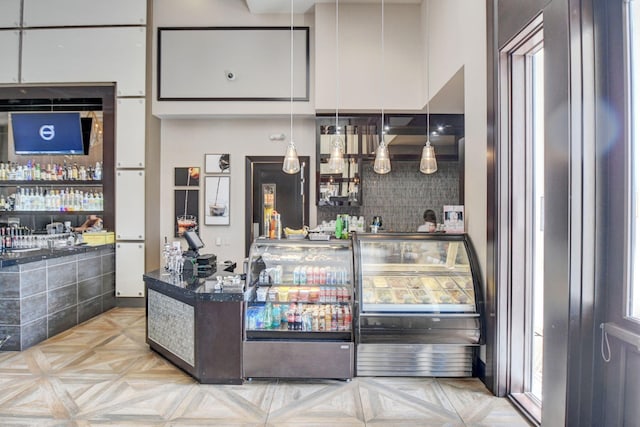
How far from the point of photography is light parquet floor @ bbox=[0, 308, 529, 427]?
7.77 ft

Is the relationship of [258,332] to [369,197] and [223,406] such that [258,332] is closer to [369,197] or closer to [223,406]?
[223,406]

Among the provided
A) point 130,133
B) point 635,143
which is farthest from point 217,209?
point 635,143

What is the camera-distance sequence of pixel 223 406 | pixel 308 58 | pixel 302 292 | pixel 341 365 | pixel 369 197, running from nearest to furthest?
pixel 223 406 < pixel 341 365 < pixel 302 292 < pixel 308 58 < pixel 369 197

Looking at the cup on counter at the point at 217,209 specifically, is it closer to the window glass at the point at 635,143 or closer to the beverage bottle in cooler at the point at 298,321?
the beverage bottle in cooler at the point at 298,321

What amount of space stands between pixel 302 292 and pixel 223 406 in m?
1.06

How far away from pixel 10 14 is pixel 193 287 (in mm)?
5399

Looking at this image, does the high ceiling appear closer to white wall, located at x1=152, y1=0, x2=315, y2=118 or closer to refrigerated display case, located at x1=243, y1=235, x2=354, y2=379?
white wall, located at x1=152, y1=0, x2=315, y2=118

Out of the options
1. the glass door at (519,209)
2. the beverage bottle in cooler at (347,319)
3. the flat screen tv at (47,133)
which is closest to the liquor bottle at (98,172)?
the flat screen tv at (47,133)

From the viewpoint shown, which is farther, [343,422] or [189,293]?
[189,293]

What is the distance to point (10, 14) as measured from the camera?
16.4 ft

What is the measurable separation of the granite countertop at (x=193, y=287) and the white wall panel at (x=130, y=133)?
7.56 feet

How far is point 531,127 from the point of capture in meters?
2.66

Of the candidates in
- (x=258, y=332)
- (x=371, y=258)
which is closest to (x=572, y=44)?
(x=371, y=258)

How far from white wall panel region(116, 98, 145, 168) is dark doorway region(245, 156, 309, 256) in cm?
160
